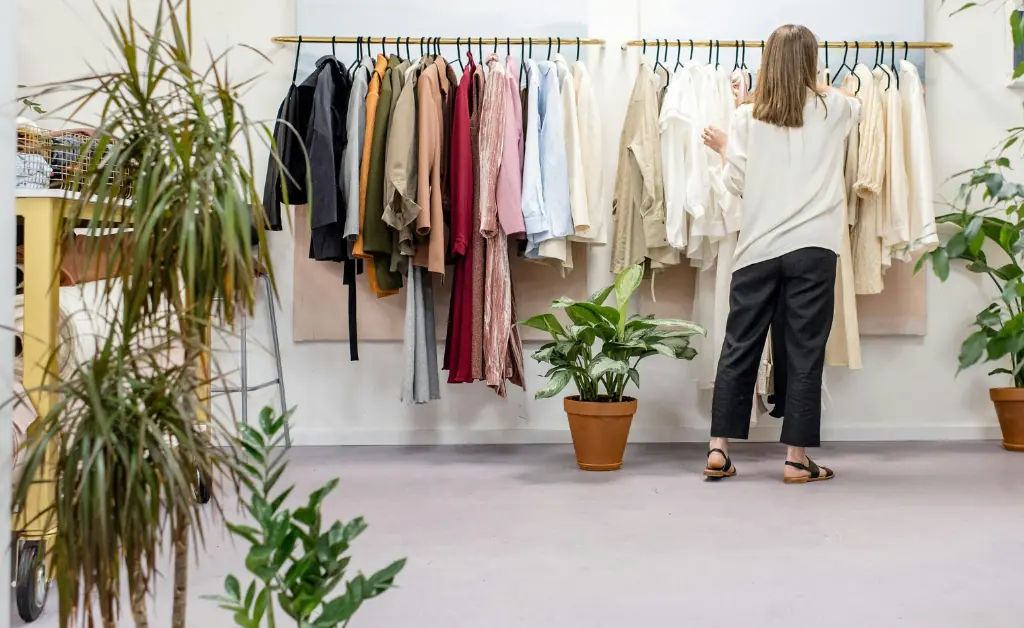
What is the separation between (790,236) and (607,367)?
672mm

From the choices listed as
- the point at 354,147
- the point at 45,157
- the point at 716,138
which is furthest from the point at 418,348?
the point at 45,157

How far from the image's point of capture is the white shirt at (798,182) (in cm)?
244

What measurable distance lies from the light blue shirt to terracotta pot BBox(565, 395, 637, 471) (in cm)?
62

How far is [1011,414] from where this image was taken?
3.06m

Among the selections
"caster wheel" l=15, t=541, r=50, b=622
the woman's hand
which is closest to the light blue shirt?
the woman's hand

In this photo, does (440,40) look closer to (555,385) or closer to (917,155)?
(555,385)

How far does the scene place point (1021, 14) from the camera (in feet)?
2.64

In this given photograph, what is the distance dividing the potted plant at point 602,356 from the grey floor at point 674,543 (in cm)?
11

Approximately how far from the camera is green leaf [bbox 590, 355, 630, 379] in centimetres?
253

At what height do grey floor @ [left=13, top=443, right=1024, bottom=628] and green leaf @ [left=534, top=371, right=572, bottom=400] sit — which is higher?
green leaf @ [left=534, top=371, right=572, bottom=400]

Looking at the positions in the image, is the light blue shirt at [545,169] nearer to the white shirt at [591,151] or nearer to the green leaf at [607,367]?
the white shirt at [591,151]

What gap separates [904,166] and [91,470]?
3.03 metres

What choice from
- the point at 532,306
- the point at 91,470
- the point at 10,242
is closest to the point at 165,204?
the point at 91,470

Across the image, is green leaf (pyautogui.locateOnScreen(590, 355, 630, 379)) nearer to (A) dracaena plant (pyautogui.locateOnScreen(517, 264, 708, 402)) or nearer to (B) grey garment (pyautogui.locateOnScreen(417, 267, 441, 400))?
(A) dracaena plant (pyautogui.locateOnScreen(517, 264, 708, 402))
